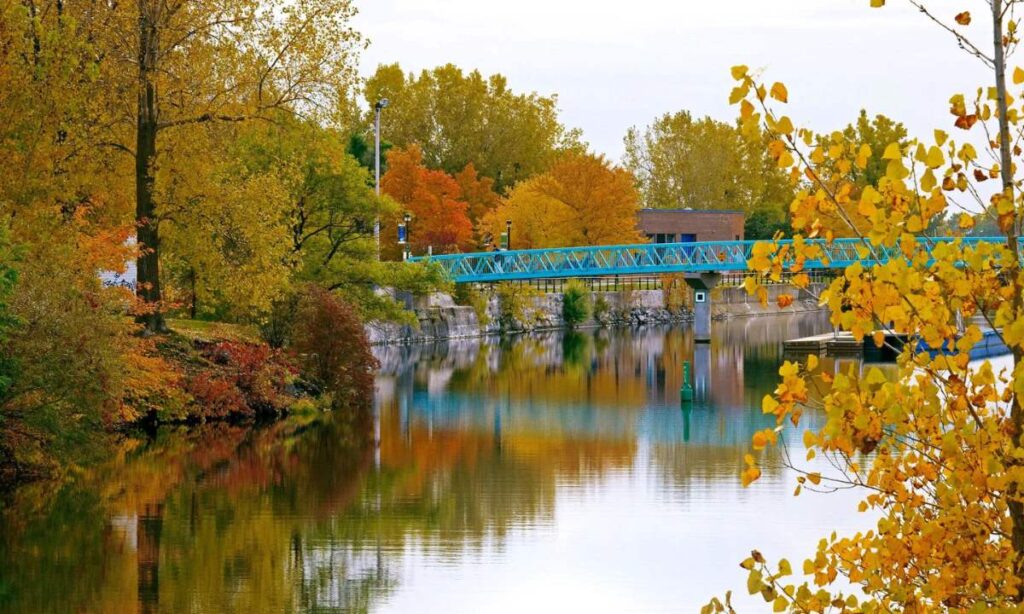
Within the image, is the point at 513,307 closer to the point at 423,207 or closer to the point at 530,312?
the point at 530,312

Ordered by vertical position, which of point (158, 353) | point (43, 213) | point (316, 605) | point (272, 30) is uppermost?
point (272, 30)

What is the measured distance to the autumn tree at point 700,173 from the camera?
398 ft

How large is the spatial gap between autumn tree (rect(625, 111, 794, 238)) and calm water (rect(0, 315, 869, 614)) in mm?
83050

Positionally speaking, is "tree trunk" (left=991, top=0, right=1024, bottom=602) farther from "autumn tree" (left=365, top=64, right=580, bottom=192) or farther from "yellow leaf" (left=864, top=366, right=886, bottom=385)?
"autumn tree" (left=365, top=64, right=580, bottom=192)

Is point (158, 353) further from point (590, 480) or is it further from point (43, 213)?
point (590, 480)

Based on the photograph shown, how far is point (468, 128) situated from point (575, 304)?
3426cm

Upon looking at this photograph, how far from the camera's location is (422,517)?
23.9m

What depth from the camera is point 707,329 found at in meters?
Answer: 68.4

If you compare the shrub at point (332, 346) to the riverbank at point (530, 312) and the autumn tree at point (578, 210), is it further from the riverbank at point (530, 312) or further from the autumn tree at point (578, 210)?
the autumn tree at point (578, 210)

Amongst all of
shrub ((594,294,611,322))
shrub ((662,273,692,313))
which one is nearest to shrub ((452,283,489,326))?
shrub ((594,294,611,322))

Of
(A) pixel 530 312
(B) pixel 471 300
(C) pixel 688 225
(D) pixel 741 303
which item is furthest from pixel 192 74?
(C) pixel 688 225

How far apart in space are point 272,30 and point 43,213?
285 inches

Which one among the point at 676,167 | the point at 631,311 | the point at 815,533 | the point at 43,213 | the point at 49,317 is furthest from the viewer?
the point at 676,167

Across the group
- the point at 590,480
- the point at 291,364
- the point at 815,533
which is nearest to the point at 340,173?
the point at 291,364
